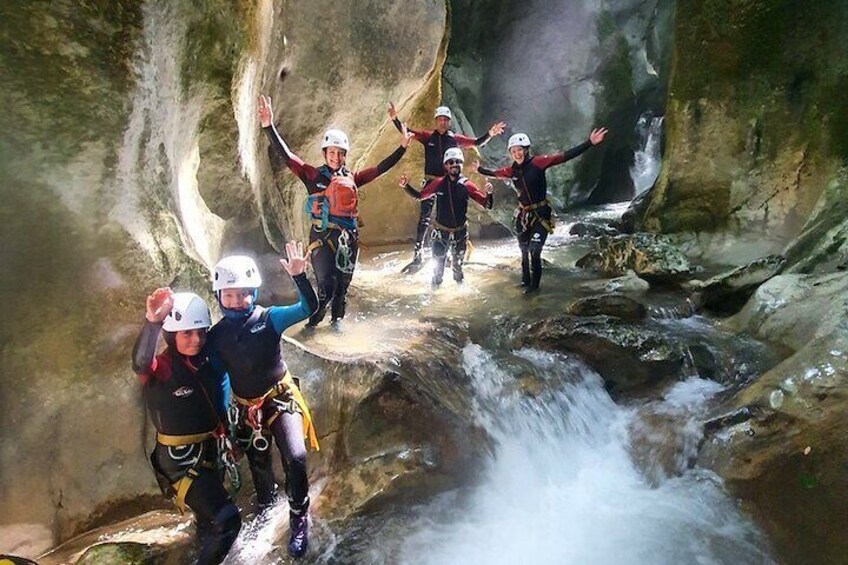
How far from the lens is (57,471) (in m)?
4.57

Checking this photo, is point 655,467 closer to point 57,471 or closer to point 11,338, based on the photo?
point 57,471

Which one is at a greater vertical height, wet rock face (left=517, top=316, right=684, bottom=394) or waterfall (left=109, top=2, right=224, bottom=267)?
waterfall (left=109, top=2, right=224, bottom=267)

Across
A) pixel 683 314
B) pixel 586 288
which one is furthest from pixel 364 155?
pixel 683 314

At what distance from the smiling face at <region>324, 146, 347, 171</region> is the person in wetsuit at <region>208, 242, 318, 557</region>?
2648 millimetres

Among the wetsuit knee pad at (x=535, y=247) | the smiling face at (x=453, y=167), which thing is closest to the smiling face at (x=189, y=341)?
the smiling face at (x=453, y=167)

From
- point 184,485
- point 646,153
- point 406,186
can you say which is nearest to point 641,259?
point 406,186

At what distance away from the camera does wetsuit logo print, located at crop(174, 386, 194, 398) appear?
409 cm

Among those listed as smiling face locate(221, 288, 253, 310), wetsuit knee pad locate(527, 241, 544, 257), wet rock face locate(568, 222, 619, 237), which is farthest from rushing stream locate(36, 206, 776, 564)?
wet rock face locate(568, 222, 619, 237)

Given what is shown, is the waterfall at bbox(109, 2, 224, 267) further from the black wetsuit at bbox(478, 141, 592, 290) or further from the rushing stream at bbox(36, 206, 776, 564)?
the black wetsuit at bbox(478, 141, 592, 290)

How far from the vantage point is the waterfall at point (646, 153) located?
2478 centimetres

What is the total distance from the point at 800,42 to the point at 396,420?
9.09 metres

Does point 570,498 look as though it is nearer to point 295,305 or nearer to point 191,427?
point 295,305

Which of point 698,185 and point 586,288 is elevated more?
point 698,185

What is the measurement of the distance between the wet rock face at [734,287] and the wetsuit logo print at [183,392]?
7321 mm
